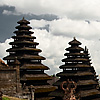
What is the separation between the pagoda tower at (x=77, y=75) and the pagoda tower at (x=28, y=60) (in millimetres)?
3827

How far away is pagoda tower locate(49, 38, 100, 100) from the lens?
4769cm

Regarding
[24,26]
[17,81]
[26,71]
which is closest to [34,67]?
[26,71]

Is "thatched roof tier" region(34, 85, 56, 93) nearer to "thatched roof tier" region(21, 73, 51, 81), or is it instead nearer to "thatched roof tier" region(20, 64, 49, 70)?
"thatched roof tier" region(21, 73, 51, 81)

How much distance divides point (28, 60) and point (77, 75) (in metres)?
10.3

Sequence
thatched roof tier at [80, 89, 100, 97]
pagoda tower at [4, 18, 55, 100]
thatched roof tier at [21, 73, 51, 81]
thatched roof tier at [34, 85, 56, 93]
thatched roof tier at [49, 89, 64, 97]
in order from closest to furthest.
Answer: thatched roof tier at [21, 73, 51, 81], thatched roof tier at [34, 85, 56, 93], pagoda tower at [4, 18, 55, 100], thatched roof tier at [80, 89, 100, 97], thatched roof tier at [49, 89, 64, 97]

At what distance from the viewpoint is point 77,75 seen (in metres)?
48.2

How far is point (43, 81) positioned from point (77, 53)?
10.5m

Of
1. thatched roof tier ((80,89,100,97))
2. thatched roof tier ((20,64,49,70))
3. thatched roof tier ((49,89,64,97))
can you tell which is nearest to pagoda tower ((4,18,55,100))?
thatched roof tier ((20,64,49,70))

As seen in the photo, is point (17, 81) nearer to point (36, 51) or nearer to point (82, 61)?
point (36, 51)

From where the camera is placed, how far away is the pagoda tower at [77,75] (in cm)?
4769

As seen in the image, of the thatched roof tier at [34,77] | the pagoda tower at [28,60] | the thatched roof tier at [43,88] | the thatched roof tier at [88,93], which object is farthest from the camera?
the thatched roof tier at [88,93]

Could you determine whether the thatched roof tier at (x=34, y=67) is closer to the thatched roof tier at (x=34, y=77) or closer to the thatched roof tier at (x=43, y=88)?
the thatched roof tier at (x=34, y=77)

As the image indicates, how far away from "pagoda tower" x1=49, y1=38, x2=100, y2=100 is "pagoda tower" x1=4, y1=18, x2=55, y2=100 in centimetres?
383

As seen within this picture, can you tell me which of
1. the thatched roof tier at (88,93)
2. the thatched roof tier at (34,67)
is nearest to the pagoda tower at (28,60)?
the thatched roof tier at (34,67)
